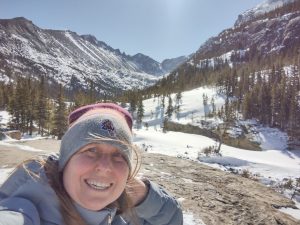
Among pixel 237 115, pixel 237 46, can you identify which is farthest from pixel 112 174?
pixel 237 46

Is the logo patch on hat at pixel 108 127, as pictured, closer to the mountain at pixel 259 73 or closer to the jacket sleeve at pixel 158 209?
the jacket sleeve at pixel 158 209

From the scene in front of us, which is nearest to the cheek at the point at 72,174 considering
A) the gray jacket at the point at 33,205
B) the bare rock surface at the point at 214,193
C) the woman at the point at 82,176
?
the woman at the point at 82,176

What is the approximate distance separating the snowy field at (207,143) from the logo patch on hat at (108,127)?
910 inches

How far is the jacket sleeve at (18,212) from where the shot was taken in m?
1.47

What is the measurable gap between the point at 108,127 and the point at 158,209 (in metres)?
0.94

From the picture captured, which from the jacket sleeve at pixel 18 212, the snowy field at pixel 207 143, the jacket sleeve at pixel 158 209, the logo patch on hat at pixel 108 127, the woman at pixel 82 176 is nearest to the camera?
the jacket sleeve at pixel 18 212

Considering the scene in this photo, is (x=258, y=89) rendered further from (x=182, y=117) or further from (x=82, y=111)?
(x=82, y=111)

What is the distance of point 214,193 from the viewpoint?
679cm

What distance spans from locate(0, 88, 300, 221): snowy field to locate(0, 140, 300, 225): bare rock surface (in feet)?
54.4

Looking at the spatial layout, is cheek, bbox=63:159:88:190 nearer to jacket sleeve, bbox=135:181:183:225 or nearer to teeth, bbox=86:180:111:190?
teeth, bbox=86:180:111:190

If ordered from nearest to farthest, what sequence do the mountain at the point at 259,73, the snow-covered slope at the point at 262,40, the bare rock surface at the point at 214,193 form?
the bare rock surface at the point at 214,193 → the mountain at the point at 259,73 → the snow-covered slope at the point at 262,40

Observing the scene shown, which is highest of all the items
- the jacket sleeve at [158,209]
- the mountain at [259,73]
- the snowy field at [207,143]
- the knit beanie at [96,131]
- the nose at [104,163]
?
the mountain at [259,73]

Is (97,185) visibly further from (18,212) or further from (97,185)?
(18,212)

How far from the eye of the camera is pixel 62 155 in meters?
2.04
